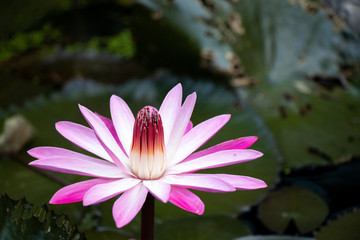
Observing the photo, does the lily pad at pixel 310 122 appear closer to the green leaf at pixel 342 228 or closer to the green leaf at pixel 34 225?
the green leaf at pixel 342 228

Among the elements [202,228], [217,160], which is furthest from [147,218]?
[202,228]

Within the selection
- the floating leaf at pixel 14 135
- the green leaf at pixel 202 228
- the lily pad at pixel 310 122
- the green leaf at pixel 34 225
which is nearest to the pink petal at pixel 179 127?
the green leaf at pixel 34 225

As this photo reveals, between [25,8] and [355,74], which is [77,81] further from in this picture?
[355,74]

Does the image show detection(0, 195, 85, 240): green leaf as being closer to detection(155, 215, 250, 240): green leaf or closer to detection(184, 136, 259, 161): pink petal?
detection(184, 136, 259, 161): pink petal

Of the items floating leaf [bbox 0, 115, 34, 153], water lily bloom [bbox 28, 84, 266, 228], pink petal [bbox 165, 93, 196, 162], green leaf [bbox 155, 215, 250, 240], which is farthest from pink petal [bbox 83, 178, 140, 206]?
floating leaf [bbox 0, 115, 34, 153]

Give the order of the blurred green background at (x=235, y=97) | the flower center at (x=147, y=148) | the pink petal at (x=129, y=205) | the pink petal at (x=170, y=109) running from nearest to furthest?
the pink petal at (x=129, y=205), the flower center at (x=147, y=148), the pink petal at (x=170, y=109), the blurred green background at (x=235, y=97)
